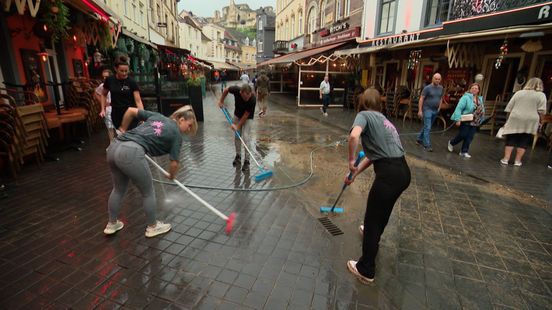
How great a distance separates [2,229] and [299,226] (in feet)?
11.1

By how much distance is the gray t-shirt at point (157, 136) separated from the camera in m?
2.79

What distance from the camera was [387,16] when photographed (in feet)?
42.4

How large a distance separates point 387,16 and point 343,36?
315 centimetres

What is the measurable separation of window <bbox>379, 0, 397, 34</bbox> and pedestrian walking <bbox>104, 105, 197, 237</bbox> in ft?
41.4

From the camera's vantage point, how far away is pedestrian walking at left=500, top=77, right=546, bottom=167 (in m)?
5.52

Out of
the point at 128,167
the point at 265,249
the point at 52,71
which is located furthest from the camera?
the point at 52,71

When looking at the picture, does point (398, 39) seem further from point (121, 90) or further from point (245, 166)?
point (121, 90)

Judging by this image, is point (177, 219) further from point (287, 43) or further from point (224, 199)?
point (287, 43)

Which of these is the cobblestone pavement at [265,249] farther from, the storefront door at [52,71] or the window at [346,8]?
the window at [346,8]

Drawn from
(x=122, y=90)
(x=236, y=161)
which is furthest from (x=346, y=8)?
(x=122, y=90)

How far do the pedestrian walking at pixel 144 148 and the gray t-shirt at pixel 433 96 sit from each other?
242 inches

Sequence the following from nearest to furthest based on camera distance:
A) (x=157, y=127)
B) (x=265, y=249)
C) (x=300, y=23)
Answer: (x=157, y=127) < (x=265, y=249) < (x=300, y=23)

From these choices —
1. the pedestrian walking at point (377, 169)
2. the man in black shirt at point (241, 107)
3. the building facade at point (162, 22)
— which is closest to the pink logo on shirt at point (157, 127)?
the pedestrian walking at point (377, 169)

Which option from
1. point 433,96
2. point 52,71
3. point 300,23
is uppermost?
point 300,23
